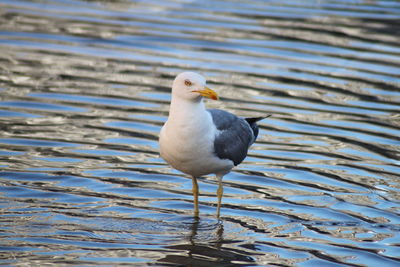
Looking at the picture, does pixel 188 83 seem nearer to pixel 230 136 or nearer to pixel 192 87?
pixel 192 87

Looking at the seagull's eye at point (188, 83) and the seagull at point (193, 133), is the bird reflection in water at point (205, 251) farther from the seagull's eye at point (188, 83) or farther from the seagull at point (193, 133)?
the seagull's eye at point (188, 83)

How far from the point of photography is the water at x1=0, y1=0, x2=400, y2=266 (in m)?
8.79

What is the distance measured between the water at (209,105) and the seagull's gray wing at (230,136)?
0.60 metres

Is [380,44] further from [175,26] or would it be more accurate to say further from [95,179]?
[95,179]

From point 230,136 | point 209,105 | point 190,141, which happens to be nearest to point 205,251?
point 190,141

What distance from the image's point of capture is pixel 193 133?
9062 millimetres

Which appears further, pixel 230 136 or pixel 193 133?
pixel 230 136

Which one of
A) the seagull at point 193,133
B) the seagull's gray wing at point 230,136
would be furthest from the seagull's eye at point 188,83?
the seagull's gray wing at point 230,136

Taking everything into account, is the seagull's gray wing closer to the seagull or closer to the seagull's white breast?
the seagull

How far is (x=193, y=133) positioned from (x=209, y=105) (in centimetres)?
494

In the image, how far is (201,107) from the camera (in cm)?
920

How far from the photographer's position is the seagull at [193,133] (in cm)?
905

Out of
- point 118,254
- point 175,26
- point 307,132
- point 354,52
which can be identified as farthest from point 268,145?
point 175,26

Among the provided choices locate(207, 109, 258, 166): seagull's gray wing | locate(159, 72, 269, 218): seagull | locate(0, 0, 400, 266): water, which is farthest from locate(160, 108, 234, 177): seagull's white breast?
locate(0, 0, 400, 266): water
